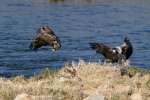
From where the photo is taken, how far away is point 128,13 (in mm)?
40688

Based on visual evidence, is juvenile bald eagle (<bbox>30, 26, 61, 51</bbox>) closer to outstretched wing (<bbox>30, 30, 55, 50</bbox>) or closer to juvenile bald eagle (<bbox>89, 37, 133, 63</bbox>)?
outstretched wing (<bbox>30, 30, 55, 50</bbox>)

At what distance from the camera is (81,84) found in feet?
42.4

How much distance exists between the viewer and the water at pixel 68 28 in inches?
1008

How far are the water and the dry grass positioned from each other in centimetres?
761

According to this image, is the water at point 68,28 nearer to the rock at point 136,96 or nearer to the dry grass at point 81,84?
the dry grass at point 81,84

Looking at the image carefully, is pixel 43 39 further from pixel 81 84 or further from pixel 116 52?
pixel 81 84

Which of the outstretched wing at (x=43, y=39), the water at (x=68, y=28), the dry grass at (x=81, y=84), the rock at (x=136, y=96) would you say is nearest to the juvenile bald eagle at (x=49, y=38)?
the outstretched wing at (x=43, y=39)

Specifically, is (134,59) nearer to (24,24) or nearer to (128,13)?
(24,24)

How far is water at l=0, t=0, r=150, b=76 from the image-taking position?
2559 centimetres

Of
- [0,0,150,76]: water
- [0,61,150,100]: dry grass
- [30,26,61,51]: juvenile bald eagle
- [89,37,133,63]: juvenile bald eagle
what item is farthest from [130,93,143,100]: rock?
[0,0,150,76]: water

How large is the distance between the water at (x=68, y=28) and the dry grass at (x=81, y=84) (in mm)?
7608

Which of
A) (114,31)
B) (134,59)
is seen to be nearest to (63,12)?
(114,31)

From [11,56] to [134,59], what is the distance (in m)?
4.99

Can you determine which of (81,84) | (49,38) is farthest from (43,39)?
(81,84)
